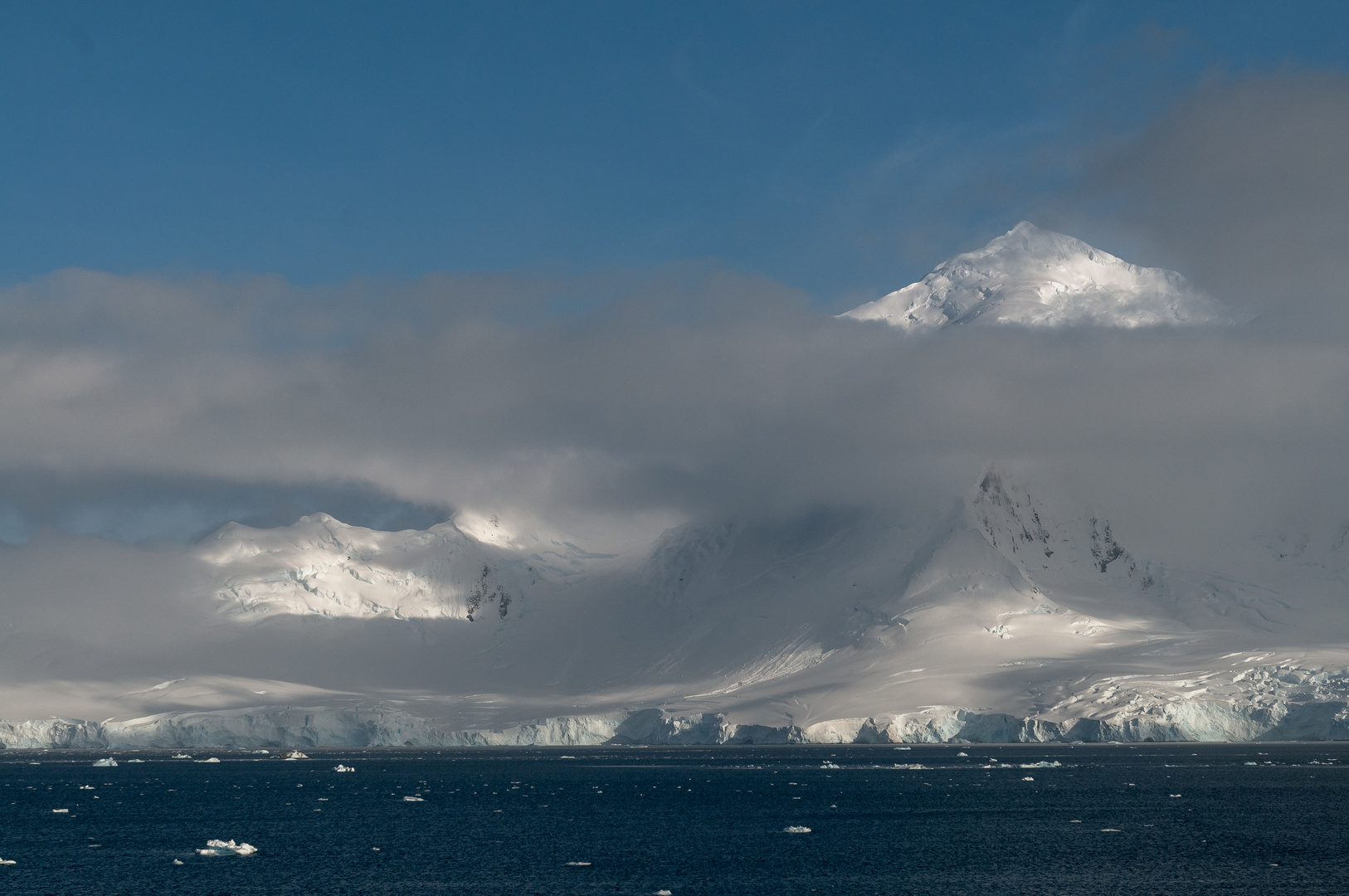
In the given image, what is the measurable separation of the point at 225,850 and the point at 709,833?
3265 centimetres

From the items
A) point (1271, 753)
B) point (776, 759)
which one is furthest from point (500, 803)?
point (1271, 753)

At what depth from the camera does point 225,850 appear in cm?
8644

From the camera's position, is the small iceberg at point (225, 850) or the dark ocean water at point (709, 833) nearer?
the dark ocean water at point (709, 833)

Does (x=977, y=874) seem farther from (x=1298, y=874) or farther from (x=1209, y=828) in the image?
(x=1209, y=828)

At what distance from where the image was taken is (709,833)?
96.4m

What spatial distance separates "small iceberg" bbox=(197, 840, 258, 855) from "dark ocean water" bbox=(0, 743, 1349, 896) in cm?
86

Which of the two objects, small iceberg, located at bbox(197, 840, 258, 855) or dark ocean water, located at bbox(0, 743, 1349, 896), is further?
small iceberg, located at bbox(197, 840, 258, 855)

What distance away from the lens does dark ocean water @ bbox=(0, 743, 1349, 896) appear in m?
74.0

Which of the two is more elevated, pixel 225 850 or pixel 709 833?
pixel 225 850

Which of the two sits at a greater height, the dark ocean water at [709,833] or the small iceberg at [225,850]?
the small iceberg at [225,850]

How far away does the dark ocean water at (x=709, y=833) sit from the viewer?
74.0m

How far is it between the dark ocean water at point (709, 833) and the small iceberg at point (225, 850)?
865 millimetres

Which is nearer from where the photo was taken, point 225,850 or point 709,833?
point 225,850

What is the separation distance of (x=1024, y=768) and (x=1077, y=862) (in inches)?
3459
